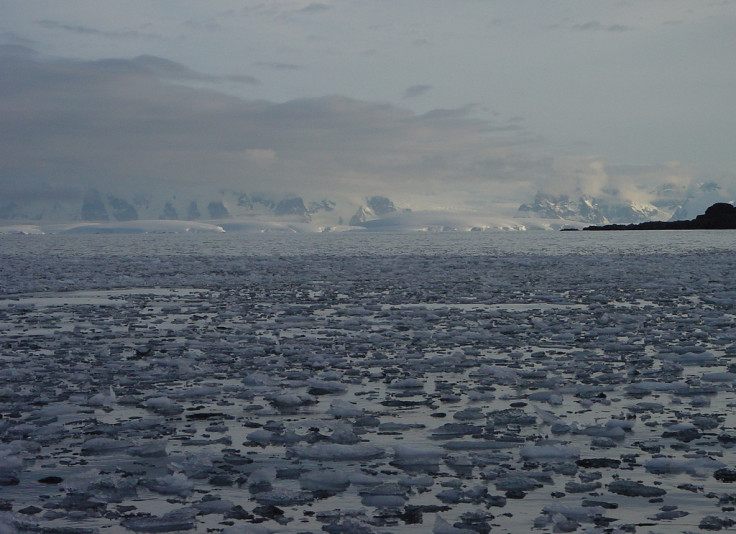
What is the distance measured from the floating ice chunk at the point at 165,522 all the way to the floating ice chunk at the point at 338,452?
4.06ft

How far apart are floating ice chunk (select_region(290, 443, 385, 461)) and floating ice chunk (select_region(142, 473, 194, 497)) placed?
885 millimetres

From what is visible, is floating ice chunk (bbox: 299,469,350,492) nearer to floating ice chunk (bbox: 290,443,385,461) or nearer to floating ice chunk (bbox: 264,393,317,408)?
floating ice chunk (bbox: 290,443,385,461)

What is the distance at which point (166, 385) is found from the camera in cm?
779

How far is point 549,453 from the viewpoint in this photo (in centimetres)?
525

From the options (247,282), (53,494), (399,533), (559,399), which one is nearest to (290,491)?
(399,533)

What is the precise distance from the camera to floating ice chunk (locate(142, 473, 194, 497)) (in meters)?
4.66

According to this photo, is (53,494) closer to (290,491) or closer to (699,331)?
(290,491)

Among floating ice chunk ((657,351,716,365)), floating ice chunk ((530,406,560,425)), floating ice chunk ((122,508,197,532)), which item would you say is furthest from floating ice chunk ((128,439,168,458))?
floating ice chunk ((657,351,716,365))

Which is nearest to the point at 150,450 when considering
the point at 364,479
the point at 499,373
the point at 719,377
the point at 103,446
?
the point at 103,446

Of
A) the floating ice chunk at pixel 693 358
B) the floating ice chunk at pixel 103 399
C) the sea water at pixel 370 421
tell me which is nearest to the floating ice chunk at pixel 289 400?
the sea water at pixel 370 421

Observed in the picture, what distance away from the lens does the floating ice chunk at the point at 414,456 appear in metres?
5.20

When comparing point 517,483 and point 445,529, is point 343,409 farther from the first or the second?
point 445,529

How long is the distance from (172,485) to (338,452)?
1180mm

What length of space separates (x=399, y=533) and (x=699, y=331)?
8.52m
